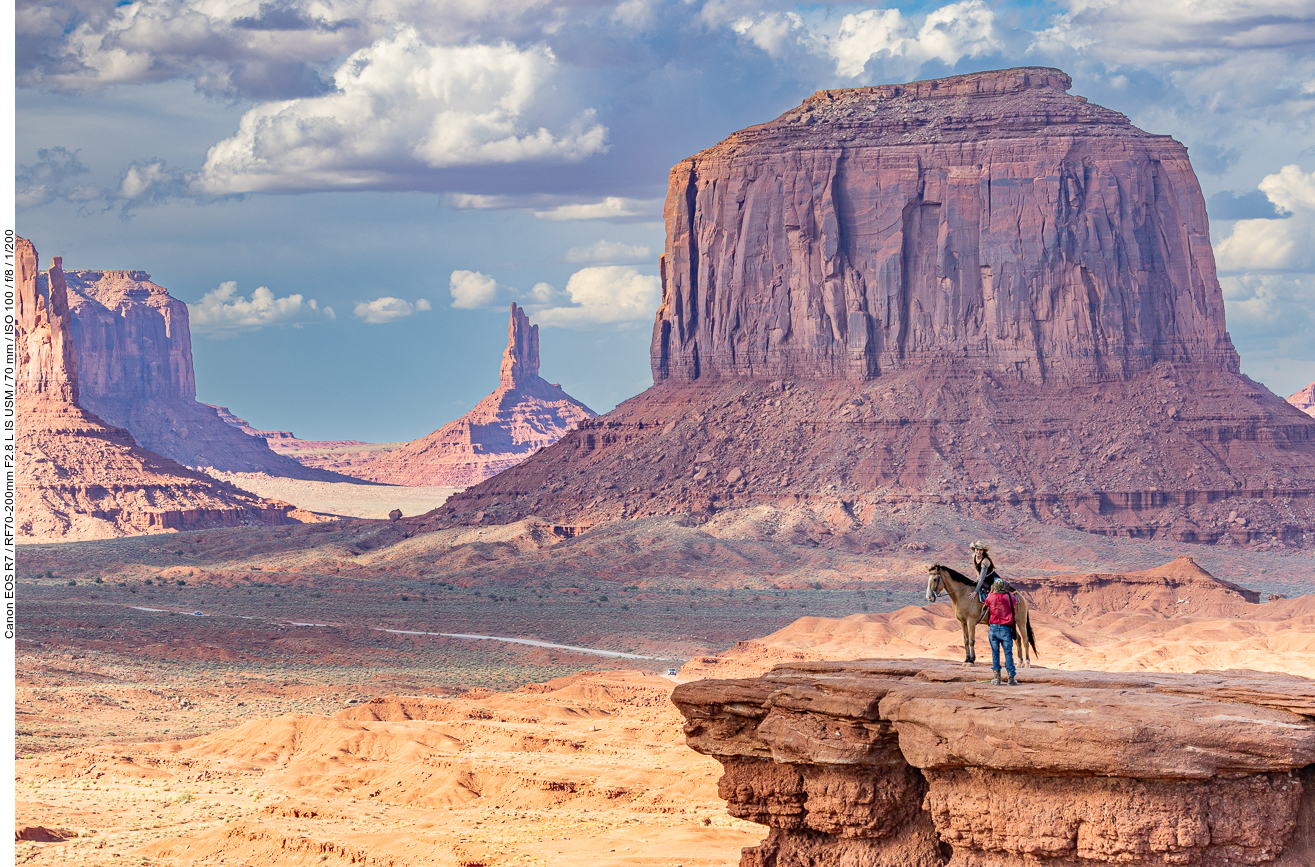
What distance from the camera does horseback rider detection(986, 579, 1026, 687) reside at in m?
18.6

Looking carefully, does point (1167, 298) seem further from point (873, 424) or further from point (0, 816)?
point (0, 816)

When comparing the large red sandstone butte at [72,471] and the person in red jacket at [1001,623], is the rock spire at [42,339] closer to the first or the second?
the large red sandstone butte at [72,471]

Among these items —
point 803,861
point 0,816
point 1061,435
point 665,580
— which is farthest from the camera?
point 1061,435

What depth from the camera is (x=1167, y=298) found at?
111m

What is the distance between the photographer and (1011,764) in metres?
16.6

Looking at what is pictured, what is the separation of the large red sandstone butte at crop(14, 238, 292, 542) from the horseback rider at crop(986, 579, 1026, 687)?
11375 centimetres

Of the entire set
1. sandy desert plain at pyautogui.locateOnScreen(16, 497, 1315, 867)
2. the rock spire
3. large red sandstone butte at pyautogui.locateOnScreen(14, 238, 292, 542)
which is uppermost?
the rock spire

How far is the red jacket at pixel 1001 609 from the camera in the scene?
1888cm

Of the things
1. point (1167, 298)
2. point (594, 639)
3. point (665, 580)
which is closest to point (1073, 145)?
point (1167, 298)

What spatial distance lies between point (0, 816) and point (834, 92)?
10810 cm

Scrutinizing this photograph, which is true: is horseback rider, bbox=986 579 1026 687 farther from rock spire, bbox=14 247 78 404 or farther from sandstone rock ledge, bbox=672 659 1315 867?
rock spire, bbox=14 247 78 404

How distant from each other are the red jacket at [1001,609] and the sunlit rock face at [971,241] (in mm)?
92847

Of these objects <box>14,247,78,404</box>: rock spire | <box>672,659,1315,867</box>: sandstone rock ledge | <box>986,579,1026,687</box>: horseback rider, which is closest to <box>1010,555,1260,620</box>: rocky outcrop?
<box>986,579,1026,687</box>: horseback rider

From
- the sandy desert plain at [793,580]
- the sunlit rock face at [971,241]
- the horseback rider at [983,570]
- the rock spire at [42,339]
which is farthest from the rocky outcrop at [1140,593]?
the rock spire at [42,339]
